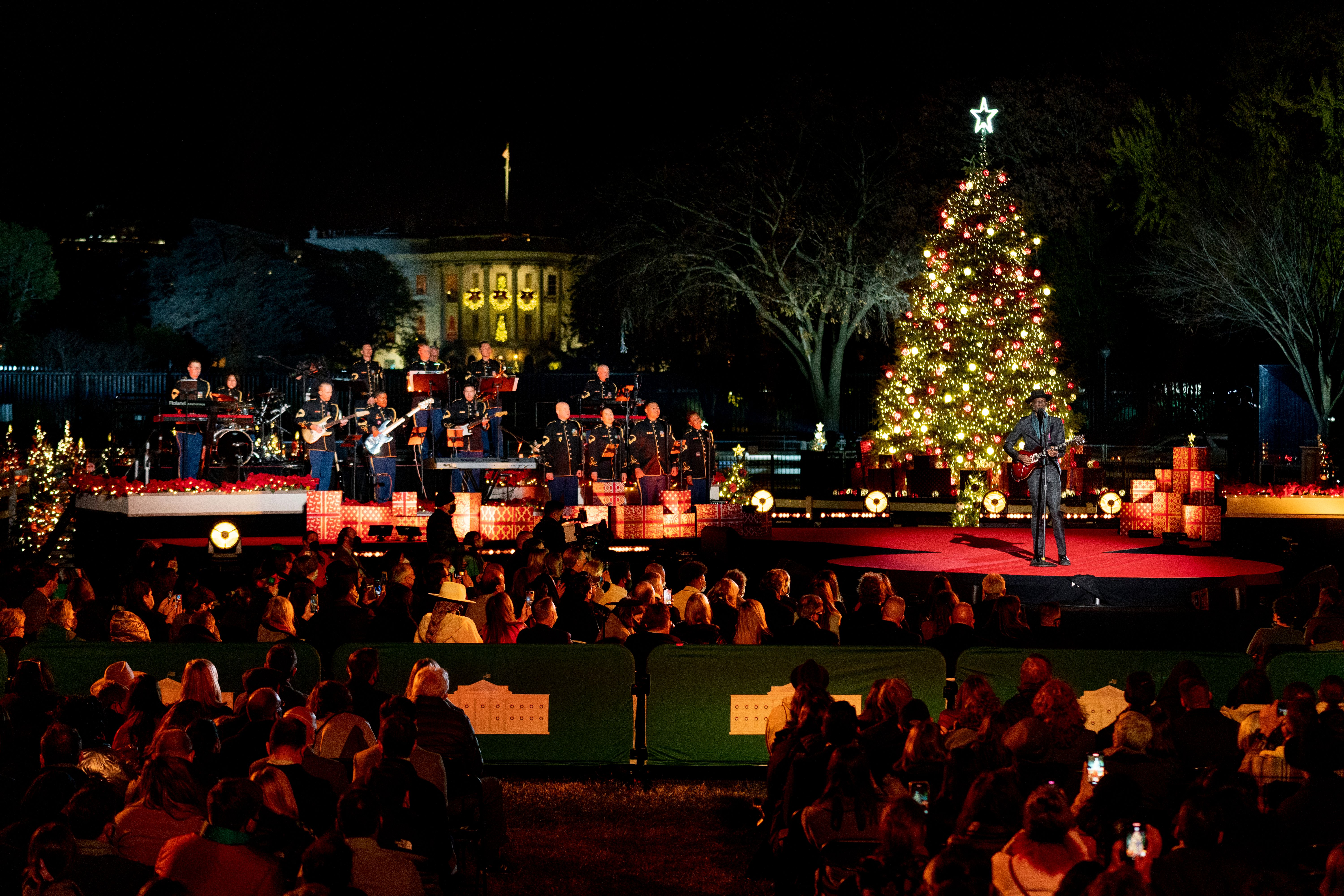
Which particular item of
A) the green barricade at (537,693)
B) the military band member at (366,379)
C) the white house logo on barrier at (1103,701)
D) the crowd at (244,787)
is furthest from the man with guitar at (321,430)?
the white house logo on barrier at (1103,701)

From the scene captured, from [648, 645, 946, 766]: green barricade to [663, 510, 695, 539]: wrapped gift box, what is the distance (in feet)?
35.4

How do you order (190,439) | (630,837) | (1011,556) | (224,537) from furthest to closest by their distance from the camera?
(190,439)
(1011,556)
(224,537)
(630,837)

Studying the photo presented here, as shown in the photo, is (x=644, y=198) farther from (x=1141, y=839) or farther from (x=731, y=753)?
(x=1141, y=839)

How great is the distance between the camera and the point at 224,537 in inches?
645

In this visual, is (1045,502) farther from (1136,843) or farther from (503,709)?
(1136,843)

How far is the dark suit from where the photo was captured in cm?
1445

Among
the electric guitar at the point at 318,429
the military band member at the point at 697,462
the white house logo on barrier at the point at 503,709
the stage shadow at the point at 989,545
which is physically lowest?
the white house logo on barrier at the point at 503,709

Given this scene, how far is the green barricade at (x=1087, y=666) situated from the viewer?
28.1 ft

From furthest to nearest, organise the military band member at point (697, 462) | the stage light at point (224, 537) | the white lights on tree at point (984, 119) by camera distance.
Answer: the white lights on tree at point (984, 119)
the military band member at point (697, 462)
the stage light at point (224, 537)

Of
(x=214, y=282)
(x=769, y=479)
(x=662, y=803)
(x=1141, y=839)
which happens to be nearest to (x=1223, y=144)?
(x=769, y=479)

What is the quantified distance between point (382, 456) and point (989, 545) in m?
8.61

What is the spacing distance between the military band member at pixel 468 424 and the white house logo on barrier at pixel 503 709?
12667 mm

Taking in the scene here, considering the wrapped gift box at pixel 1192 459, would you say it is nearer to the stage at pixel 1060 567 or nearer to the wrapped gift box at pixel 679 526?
the stage at pixel 1060 567

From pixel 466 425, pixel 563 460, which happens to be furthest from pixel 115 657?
pixel 466 425
